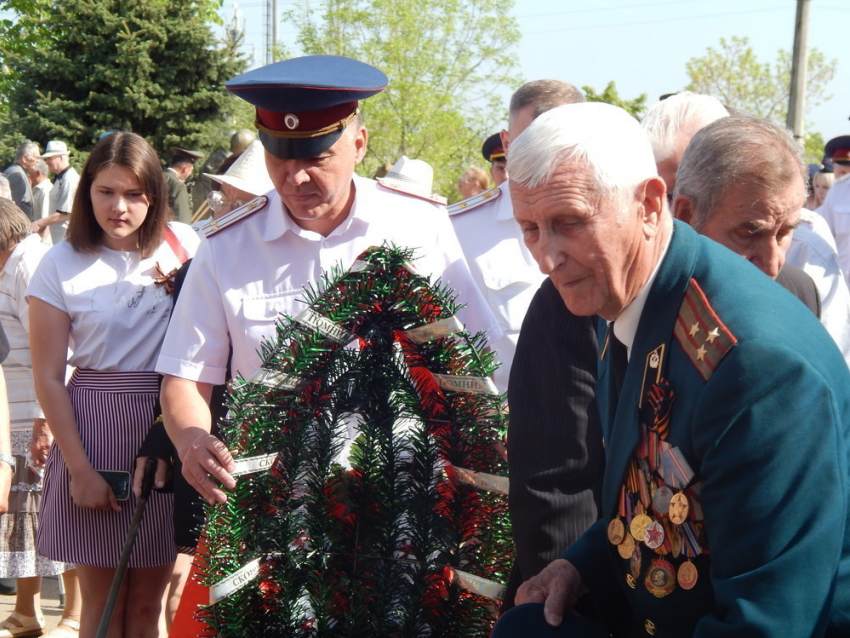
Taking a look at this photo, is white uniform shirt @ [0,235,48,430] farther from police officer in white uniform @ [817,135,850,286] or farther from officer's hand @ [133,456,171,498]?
police officer in white uniform @ [817,135,850,286]

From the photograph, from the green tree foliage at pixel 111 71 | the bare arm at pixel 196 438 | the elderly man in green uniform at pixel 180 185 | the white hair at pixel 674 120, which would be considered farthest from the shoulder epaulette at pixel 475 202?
the green tree foliage at pixel 111 71

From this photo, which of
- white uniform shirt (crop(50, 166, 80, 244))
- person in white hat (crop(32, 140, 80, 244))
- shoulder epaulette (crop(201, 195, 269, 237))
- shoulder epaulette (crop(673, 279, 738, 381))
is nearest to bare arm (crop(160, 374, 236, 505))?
shoulder epaulette (crop(201, 195, 269, 237))

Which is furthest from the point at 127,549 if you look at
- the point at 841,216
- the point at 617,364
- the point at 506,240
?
the point at 841,216

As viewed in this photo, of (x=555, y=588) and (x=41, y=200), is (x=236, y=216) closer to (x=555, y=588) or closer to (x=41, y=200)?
(x=555, y=588)

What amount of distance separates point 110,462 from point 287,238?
1.44 metres

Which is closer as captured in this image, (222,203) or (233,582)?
(233,582)

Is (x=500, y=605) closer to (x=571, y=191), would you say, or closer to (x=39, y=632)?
(x=571, y=191)

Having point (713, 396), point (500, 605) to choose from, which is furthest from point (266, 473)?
A: point (713, 396)

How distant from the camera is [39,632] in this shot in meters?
5.04

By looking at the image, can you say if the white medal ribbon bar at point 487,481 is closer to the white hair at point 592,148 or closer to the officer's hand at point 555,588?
the officer's hand at point 555,588

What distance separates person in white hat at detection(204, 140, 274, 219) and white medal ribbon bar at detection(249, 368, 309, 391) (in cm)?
242

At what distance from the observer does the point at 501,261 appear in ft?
13.4

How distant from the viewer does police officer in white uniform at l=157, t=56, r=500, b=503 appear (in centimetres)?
270

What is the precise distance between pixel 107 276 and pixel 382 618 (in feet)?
7.13
